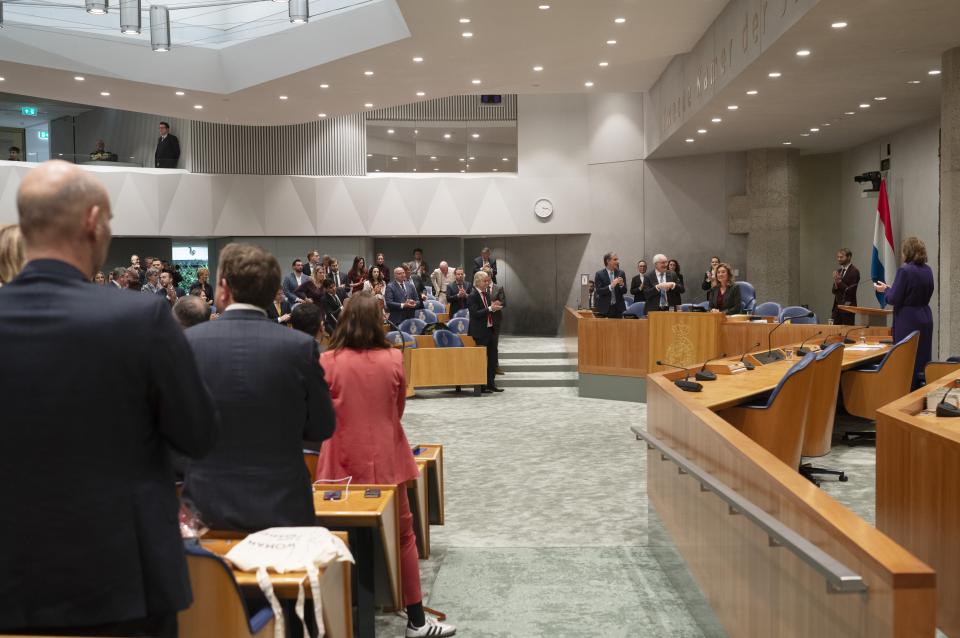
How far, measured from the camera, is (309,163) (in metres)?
18.3

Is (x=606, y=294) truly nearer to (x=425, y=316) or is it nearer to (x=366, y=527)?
(x=425, y=316)

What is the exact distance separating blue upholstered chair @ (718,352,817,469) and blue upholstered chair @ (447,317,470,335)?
294 inches

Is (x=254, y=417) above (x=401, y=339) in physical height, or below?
above

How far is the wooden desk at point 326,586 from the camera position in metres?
2.40

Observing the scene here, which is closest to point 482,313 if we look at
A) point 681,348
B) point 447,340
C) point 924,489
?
point 447,340

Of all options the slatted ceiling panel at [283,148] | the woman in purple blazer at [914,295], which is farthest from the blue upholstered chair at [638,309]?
the slatted ceiling panel at [283,148]

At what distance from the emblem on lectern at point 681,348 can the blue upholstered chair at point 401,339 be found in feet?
10.6

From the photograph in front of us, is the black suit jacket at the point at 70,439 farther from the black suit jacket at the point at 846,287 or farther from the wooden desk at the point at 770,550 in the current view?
the black suit jacket at the point at 846,287

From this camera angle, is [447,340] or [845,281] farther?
[845,281]

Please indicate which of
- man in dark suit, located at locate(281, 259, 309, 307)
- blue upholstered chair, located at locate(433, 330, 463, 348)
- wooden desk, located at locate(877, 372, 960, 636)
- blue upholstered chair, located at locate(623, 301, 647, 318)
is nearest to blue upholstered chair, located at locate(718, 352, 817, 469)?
wooden desk, located at locate(877, 372, 960, 636)

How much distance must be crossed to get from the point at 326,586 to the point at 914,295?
7586 millimetres

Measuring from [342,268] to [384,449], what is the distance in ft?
49.3

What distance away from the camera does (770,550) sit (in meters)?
2.88

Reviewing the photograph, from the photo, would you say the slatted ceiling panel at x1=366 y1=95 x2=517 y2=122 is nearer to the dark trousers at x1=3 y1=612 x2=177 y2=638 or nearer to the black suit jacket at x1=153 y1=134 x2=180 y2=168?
the black suit jacket at x1=153 y1=134 x2=180 y2=168
